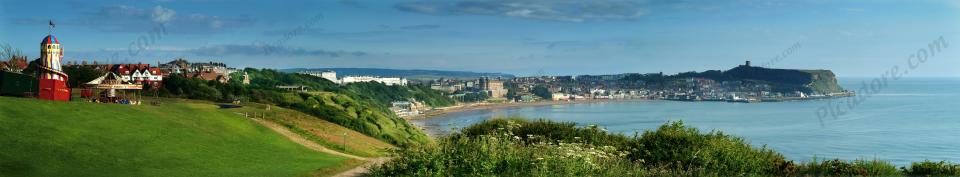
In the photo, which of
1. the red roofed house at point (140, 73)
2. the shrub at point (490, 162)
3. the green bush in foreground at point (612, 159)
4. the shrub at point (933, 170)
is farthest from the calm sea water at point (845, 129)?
the shrub at point (490, 162)

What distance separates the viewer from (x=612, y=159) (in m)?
19.6

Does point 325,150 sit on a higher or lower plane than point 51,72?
lower

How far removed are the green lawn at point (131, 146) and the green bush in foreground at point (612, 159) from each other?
4422 mm

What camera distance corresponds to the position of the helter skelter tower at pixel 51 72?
25.0m

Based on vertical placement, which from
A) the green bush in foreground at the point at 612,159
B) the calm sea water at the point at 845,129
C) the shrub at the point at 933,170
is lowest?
the calm sea water at the point at 845,129

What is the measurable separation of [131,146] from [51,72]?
726cm

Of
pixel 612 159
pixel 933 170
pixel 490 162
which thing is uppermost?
pixel 490 162

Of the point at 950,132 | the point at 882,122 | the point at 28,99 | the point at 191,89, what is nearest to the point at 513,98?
the point at 882,122

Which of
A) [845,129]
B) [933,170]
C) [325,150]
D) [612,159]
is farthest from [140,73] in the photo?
[845,129]

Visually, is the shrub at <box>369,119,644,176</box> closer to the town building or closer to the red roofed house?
the red roofed house

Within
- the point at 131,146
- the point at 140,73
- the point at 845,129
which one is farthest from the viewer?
the point at 845,129

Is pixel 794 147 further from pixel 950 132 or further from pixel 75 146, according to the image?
pixel 75 146

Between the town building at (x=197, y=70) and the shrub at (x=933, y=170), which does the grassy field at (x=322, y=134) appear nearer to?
the shrub at (x=933, y=170)

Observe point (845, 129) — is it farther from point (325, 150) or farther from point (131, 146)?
point (131, 146)
